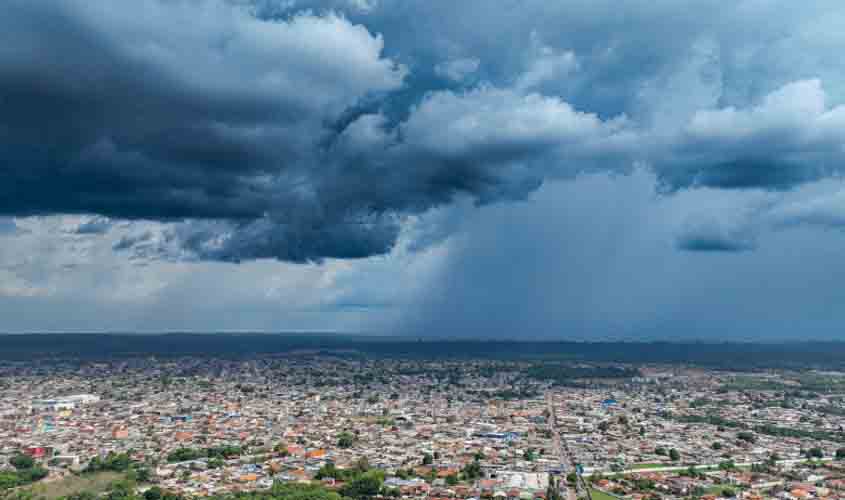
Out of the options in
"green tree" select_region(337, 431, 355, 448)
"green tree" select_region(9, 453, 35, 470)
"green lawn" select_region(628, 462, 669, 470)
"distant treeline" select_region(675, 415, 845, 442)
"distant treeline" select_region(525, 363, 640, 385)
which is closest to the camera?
"green tree" select_region(9, 453, 35, 470)

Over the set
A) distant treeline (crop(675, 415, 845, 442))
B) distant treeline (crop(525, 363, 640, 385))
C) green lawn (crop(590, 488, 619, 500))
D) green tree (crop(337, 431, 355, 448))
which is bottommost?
green lawn (crop(590, 488, 619, 500))

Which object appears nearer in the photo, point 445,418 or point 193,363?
point 445,418

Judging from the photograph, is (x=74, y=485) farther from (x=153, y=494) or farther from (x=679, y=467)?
(x=679, y=467)

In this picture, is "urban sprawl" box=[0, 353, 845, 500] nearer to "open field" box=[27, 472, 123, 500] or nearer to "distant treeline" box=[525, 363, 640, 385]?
"open field" box=[27, 472, 123, 500]

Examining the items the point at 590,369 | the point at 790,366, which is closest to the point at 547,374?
the point at 590,369

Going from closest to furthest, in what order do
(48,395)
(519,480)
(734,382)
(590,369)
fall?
(519,480) → (48,395) → (734,382) → (590,369)

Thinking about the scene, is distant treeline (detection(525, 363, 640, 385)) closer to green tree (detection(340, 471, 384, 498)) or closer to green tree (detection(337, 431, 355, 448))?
green tree (detection(337, 431, 355, 448))

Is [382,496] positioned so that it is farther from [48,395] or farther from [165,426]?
[48,395]

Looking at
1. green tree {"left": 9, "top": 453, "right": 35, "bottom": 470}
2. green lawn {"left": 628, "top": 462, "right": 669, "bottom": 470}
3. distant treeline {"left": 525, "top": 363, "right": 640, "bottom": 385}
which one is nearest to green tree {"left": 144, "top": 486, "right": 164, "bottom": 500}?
green tree {"left": 9, "top": 453, "right": 35, "bottom": 470}

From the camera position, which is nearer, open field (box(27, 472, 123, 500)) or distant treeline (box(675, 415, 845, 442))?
open field (box(27, 472, 123, 500))

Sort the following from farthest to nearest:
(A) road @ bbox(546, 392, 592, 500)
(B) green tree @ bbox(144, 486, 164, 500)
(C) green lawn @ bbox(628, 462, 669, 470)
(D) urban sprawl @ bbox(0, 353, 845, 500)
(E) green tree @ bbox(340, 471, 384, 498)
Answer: (C) green lawn @ bbox(628, 462, 669, 470)
(D) urban sprawl @ bbox(0, 353, 845, 500)
(A) road @ bbox(546, 392, 592, 500)
(E) green tree @ bbox(340, 471, 384, 498)
(B) green tree @ bbox(144, 486, 164, 500)

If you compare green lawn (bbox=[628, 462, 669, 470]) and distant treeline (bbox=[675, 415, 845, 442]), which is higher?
distant treeline (bbox=[675, 415, 845, 442])
